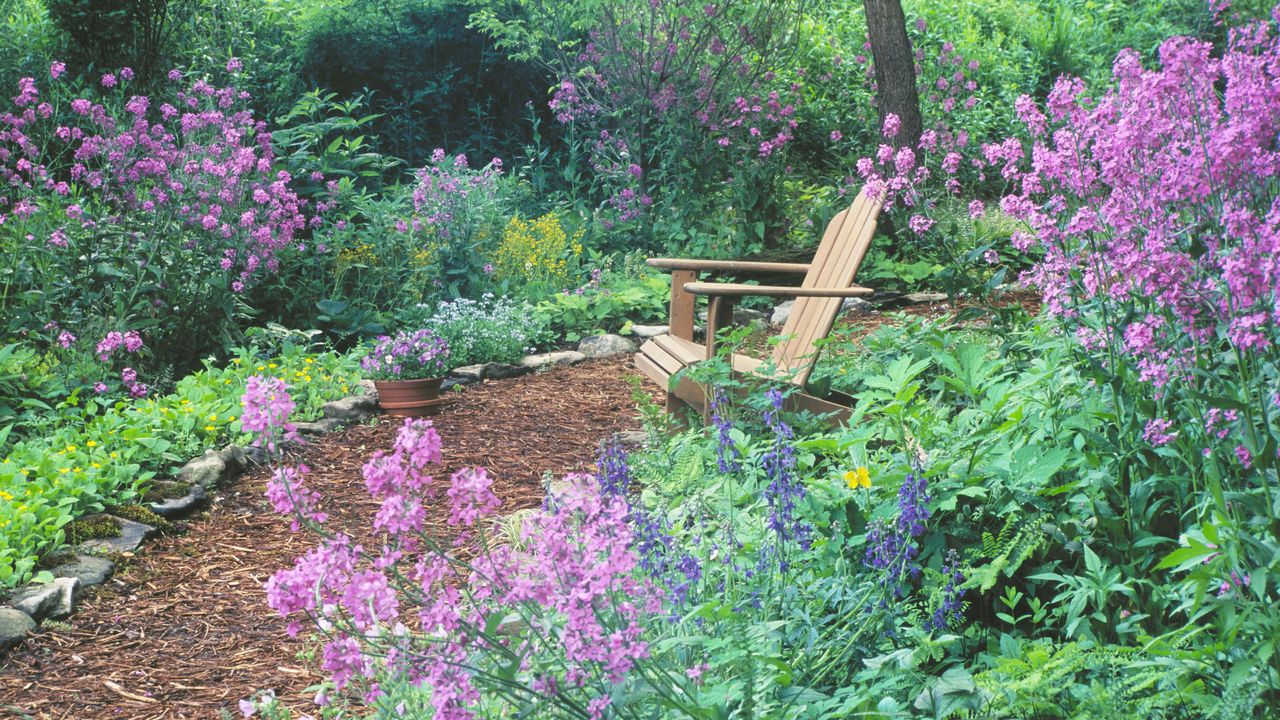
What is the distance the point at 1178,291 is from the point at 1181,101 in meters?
0.44

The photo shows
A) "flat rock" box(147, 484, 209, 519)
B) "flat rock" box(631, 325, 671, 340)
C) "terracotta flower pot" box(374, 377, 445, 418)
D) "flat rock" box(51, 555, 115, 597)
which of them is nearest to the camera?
"flat rock" box(51, 555, 115, 597)

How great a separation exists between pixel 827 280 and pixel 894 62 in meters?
3.77

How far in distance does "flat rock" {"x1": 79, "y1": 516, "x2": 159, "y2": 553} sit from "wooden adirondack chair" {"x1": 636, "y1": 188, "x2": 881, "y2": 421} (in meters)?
1.87

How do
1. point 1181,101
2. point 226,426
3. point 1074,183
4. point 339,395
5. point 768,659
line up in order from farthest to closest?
point 339,395 → point 226,426 → point 1074,183 → point 1181,101 → point 768,659

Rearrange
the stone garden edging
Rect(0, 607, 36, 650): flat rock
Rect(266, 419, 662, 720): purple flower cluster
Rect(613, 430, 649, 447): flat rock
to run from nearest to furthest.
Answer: Rect(266, 419, 662, 720): purple flower cluster
Rect(0, 607, 36, 650): flat rock
the stone garden edging
Rect(613, 430, 649, 447): flat rock

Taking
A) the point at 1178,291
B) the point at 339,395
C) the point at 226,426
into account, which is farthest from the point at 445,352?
the point at 1178,291

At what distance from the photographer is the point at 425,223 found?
653 centimetres

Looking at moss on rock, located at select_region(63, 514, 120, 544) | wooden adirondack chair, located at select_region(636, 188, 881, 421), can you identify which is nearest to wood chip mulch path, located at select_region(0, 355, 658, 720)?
moss on rock, located at select_region(63, 514, 120, 544)

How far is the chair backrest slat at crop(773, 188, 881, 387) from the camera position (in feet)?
11.5

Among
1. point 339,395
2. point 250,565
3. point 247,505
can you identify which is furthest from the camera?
point 339,395

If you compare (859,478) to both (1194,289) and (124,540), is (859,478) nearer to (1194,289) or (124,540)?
(1194,289)

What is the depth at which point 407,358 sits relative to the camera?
5008 millimetres

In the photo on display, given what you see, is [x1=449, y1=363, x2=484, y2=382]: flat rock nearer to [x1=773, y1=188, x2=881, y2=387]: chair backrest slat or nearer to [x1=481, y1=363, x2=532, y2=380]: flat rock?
[x1=481, y1=363, x2=532, y2=380]: flat rock

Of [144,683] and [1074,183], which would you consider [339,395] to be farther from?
[1074,183]
